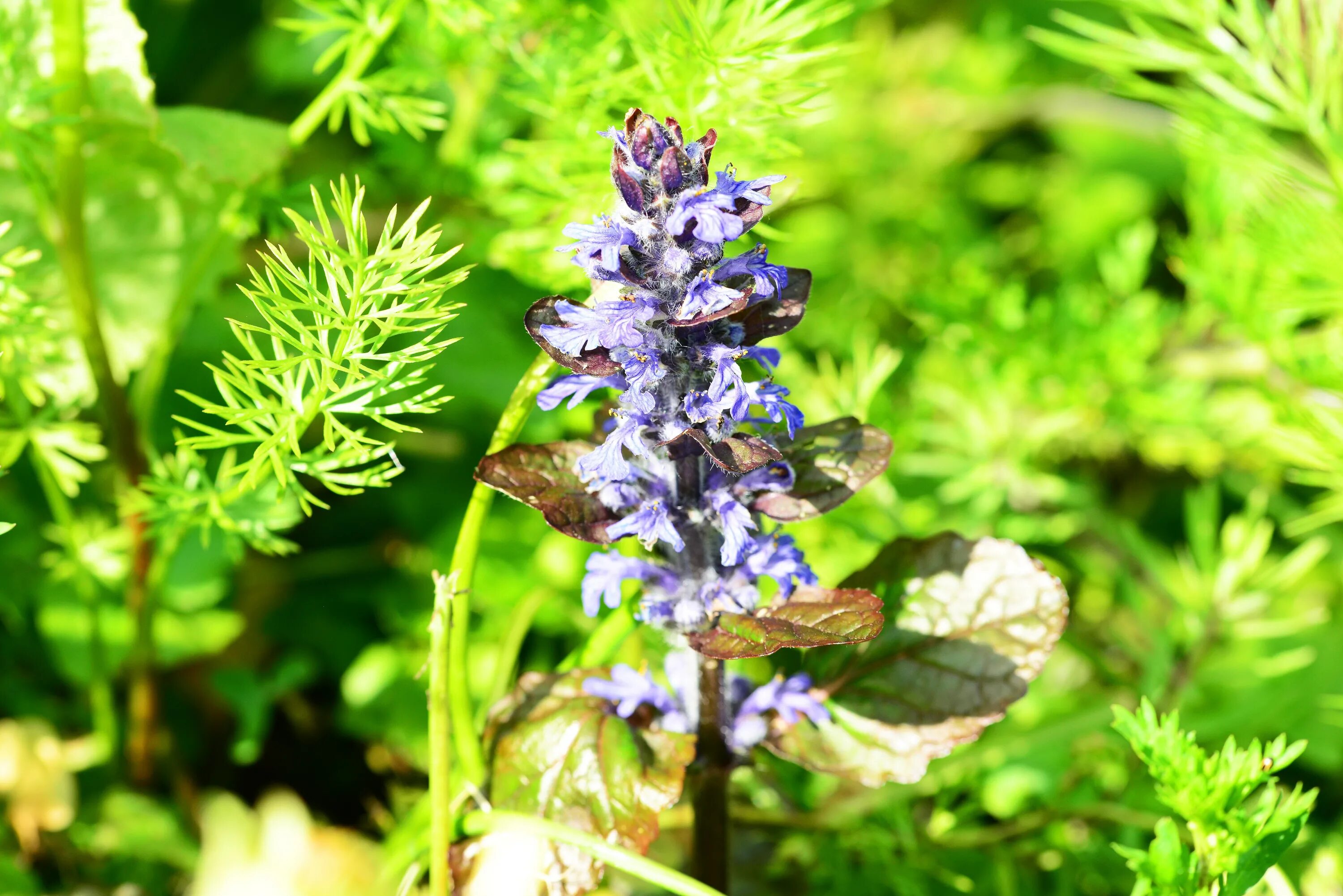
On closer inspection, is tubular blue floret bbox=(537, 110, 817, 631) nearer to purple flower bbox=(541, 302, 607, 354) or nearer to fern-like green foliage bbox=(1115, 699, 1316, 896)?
purple flower bbox=(541, 302, 607, 354)

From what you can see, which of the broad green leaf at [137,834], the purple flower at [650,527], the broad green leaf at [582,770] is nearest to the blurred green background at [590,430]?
the broad green leaf at [137,834]

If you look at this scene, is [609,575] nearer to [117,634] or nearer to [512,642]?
[512,642]

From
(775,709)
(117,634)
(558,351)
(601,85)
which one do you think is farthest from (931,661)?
(117,634)

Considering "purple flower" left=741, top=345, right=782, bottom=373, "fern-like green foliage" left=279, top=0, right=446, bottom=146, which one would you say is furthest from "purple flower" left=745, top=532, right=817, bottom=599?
"fern-like green foliage" left=279, top=0, right=446, bottom=146

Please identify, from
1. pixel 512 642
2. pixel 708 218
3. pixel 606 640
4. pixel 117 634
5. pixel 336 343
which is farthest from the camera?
pixel 117 634

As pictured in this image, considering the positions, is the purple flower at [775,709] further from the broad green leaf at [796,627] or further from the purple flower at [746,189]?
the purple flower at [746,189]

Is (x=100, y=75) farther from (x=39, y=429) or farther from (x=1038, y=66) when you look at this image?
(x=1038, y=66)
